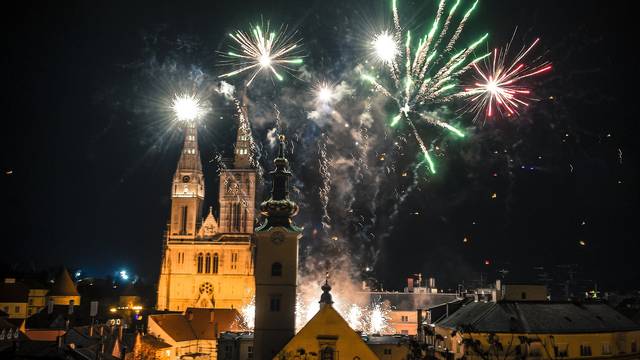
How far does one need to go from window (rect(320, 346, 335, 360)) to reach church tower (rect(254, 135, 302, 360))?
3.35 metres

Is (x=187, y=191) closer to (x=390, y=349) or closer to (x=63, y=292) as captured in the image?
(x=63, y=292)

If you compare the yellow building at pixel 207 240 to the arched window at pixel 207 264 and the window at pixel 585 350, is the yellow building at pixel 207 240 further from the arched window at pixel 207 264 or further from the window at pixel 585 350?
the window at pixel 585 350

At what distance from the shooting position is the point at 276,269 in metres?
44.7

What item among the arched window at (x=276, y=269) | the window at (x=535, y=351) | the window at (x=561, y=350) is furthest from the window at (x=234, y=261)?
the window at (x=561, y=350)

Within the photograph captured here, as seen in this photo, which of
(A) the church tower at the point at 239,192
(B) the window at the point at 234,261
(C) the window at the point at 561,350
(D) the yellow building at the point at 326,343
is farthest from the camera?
(A) the church tower at the point at 239,192

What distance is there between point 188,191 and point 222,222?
6.49 metres

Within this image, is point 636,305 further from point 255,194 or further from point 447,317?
point 255,194

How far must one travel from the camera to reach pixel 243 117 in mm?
62719

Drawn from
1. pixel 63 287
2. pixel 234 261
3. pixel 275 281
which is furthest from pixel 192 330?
pixel 63 287

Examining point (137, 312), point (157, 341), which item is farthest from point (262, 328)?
point (137, 312)

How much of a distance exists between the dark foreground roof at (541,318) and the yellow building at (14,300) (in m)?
58.5

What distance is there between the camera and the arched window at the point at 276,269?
147 feet

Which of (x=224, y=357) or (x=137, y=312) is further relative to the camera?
(x=137, y=312)

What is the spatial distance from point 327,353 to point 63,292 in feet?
198
